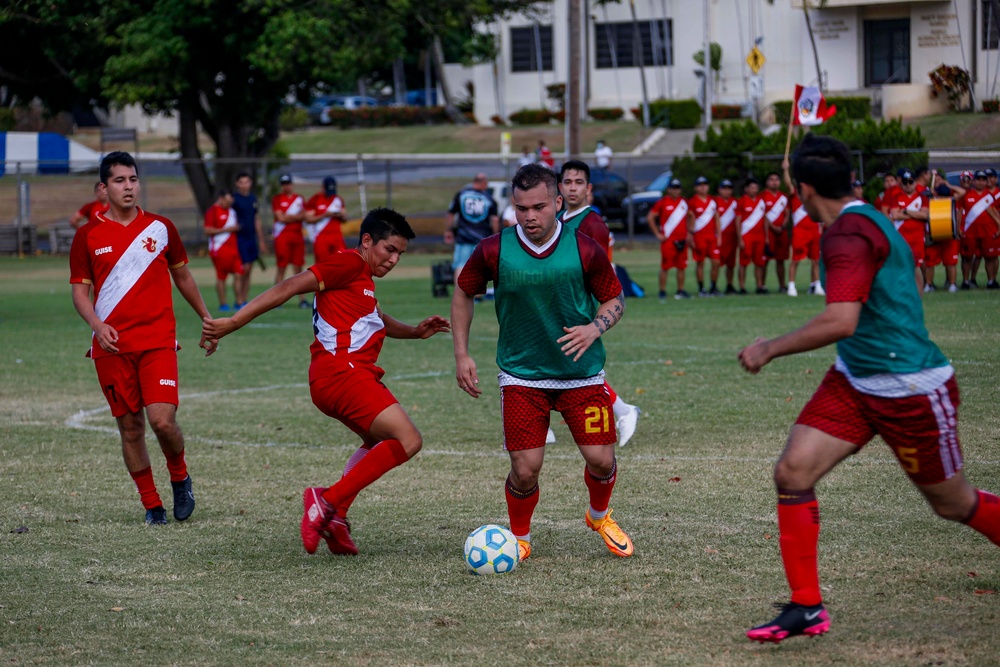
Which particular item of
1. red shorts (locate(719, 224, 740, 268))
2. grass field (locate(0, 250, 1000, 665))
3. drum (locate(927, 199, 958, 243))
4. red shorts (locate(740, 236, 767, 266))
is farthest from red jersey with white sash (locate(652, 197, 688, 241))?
grass field (locate(0, 250, 1000, 665))

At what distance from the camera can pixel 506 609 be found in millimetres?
5621

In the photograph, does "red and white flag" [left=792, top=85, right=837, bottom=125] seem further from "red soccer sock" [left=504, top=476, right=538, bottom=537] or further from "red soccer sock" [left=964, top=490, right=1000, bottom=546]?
"red soccer sock" [left=964, top=490, right=1000, bottom=546]

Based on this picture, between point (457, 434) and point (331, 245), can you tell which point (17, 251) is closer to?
point (331, 245)

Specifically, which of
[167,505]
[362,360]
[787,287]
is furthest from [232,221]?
[362,360]

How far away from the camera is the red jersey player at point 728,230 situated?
2300 cm

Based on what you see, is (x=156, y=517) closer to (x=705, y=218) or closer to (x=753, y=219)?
(x=705, y=218)

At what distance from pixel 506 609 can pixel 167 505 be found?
330 cm

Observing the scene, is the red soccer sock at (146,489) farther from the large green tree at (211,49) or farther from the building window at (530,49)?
the building window at (530,49)

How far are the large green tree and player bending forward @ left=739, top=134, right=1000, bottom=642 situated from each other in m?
25.7

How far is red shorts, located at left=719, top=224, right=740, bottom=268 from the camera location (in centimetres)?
2309

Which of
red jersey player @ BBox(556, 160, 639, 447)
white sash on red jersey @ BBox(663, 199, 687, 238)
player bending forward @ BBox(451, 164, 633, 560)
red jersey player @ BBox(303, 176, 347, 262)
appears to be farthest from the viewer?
white sash on red jersey @ BBox(663, 199, 687, 238)

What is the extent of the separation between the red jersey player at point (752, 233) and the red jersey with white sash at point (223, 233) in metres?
8.85

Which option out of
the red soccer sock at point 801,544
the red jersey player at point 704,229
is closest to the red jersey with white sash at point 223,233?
the red jersey player at point 704,229

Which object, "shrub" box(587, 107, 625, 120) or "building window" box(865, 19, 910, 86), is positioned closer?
"building window" box(865, 19, 910, 86)
